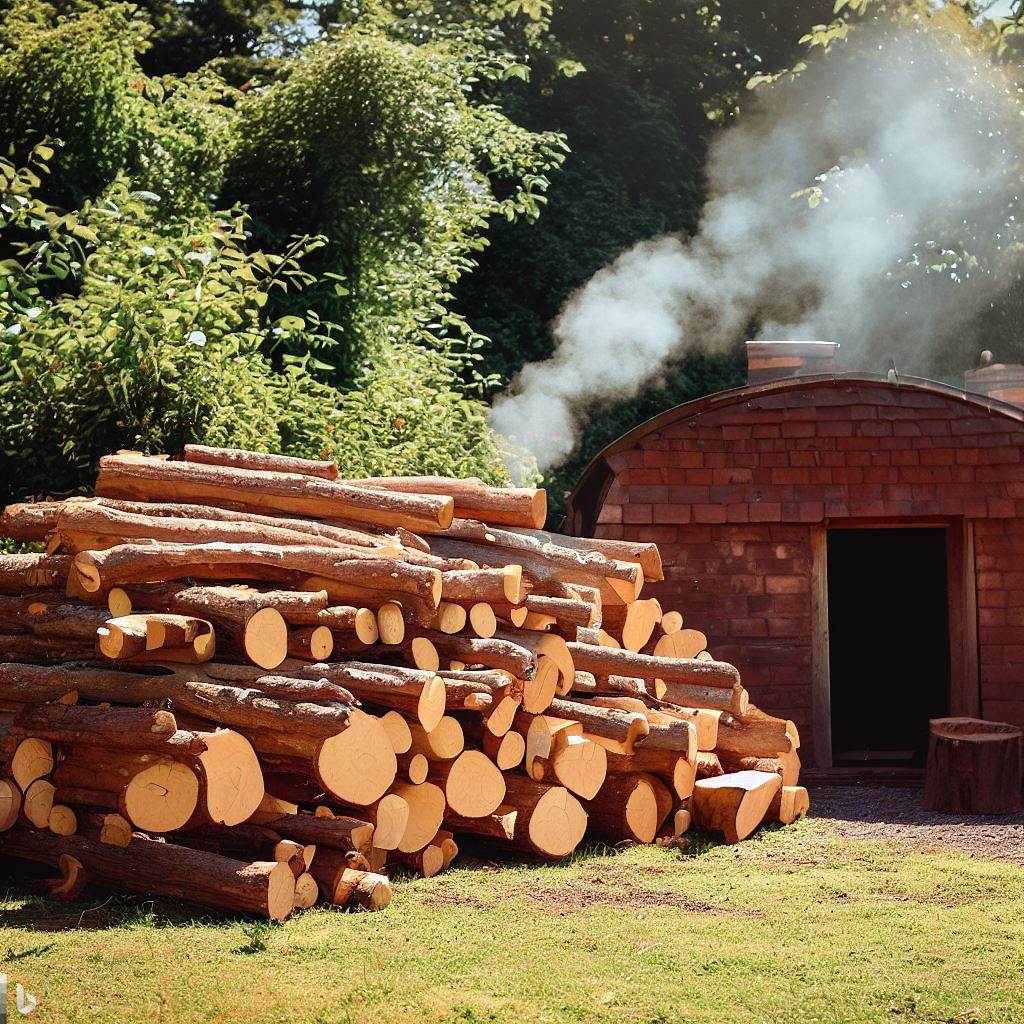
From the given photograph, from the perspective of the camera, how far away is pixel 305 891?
599cm

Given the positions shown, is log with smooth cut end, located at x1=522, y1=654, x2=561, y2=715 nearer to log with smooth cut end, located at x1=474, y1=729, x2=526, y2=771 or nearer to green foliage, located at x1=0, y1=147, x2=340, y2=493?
log with smooth cut end, located at x1=474, y1=729, x2=526, y2=771

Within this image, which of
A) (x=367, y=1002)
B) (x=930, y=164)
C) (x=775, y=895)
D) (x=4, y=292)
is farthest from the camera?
(x=930, y=164)

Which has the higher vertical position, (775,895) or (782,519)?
(782,519)

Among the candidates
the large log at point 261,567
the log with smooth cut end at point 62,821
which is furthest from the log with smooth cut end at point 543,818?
the log with smooth cut end at point 62,821

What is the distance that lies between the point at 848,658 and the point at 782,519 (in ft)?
16.8

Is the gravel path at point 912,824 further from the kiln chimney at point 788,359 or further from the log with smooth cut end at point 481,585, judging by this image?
the kiln chimney at point 788,359

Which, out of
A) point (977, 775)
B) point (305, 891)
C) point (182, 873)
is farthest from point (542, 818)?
point (977, 775)

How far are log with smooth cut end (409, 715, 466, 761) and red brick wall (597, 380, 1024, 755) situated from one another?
14.0 feet

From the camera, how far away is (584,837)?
7.71 meters

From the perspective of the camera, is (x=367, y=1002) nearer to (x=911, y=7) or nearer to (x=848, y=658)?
(x=848, y=658)

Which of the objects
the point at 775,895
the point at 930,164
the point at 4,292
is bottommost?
the point at 775,895

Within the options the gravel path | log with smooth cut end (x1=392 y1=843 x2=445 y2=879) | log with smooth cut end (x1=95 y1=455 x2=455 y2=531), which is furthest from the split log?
the gravel path

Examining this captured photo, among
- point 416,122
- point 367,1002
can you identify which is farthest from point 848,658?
point 367,1002

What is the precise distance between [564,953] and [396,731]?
1531mm
